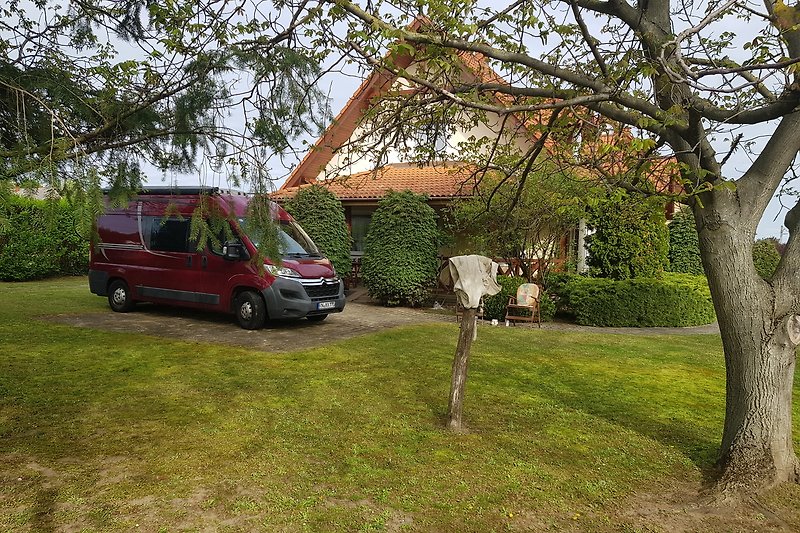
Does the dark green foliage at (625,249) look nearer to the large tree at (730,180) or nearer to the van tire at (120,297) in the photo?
the large tree at (730,180)

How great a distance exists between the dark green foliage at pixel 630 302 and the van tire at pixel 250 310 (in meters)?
6.70

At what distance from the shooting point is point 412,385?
6.70m

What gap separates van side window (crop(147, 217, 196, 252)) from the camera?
1066 cm

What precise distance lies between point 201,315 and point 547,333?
728 centimetres

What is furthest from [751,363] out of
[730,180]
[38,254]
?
[38,254]

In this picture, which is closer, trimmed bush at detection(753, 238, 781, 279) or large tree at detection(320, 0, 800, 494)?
large tree at detection(320, 0, 800, 494)

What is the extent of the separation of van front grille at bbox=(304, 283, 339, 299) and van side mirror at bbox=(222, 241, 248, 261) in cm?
131

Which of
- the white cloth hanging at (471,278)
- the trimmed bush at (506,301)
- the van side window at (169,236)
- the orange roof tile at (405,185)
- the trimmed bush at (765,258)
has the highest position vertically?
the orange roof tile at (405,185)

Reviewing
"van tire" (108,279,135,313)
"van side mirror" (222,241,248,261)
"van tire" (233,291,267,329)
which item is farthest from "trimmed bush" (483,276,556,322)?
"van tire" (108,279,135,313)

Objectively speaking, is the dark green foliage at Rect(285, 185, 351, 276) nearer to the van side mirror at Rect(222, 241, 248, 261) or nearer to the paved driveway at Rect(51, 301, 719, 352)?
the paved driveway at Rect(51, 301, 719, 352)

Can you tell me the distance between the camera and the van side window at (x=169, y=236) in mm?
10664

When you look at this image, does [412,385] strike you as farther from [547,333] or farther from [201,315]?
[201,315]

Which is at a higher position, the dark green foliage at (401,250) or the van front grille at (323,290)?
the dark green foliage at (401,250)

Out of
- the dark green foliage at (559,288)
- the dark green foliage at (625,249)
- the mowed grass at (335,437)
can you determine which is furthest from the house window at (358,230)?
the mowed grass at (335,437)
